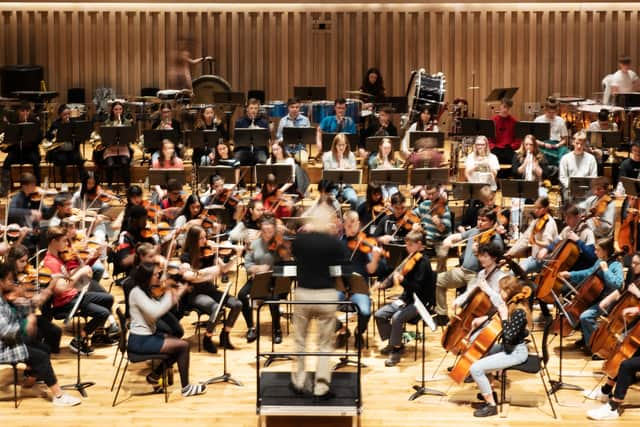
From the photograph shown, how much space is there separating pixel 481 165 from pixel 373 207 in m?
1.85

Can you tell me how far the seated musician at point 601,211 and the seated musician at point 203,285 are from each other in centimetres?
343

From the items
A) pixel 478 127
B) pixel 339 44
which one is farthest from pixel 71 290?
pixel 339 44

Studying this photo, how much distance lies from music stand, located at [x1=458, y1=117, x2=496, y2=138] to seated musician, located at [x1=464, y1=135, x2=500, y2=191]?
71cm

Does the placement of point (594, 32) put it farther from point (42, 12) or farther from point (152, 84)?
point (42, 12)

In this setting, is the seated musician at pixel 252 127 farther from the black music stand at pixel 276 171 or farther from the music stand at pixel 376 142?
the black music stand at pixel 276 171

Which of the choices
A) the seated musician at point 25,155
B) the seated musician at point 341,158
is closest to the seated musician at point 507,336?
the seated musician at point 341,158

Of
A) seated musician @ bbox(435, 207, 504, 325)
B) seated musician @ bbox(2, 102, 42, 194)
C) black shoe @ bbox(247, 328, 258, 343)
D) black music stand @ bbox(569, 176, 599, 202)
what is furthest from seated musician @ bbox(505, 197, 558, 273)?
seated musician @ bbox(2, 102, 42, 194)

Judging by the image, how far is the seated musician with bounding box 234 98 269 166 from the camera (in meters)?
13.3

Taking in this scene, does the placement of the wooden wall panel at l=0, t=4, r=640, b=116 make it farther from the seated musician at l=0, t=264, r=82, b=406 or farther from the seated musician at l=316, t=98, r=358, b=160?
the seated musician at l=0, t=264, r=82, b=406

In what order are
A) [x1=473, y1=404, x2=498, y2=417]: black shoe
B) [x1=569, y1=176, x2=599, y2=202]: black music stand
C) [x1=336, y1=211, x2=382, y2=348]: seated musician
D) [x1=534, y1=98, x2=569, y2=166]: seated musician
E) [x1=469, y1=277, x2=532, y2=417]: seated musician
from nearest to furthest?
[x1=469, y1=277, x2=532, y2=417]: seated musician
[x1=473, y1=404, x2=498, y2=417]: black shoe
[x1=336, y1=211, x2=382, y2=348]: seated musician
[x1=569, y1=176, x2=599, y2=202]: black music stand
[x1=534, y1=98, x2=569, y2=166]: seated musician

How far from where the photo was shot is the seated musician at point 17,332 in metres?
7.76

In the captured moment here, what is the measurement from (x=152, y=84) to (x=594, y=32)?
23.9ft

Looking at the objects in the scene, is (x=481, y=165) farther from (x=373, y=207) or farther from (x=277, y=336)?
(x=277, y=336)

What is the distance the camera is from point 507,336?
25.2 ft
